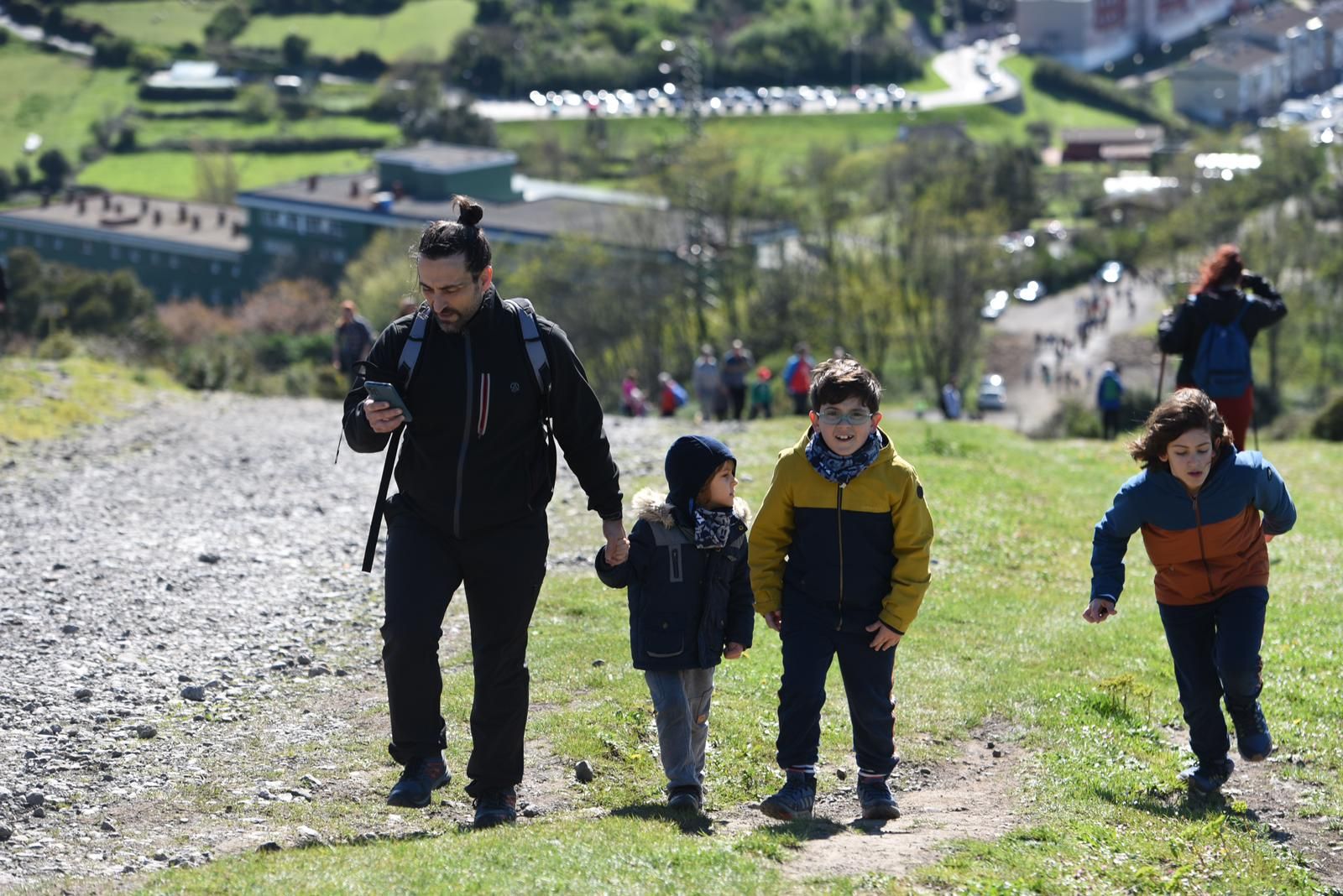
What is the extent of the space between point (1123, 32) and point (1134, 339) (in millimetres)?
120815

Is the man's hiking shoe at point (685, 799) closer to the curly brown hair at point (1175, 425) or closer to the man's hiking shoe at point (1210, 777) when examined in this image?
the man's hiking shoe at point (1210, 777)

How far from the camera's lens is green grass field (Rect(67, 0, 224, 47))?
15588 centimetres

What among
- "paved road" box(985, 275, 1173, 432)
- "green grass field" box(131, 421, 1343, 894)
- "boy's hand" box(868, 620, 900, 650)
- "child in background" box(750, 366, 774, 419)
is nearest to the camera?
"green grass field" box(131, 421, 1343, 894)

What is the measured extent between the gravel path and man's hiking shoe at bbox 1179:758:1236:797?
12.8 feet

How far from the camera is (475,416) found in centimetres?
672

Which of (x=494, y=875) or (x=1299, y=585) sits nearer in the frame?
(x=494, y=875)

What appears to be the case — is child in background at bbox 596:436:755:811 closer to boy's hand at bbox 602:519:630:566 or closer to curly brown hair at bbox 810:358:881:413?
boy's hand at bbox 602:519:630:566

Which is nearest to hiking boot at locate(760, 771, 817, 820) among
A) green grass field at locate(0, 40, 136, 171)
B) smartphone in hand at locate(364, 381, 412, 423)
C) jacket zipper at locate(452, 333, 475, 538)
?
jacket zipper at locate(452, 333, 475, 538)

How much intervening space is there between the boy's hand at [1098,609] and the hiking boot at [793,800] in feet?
4.70

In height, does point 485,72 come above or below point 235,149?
above

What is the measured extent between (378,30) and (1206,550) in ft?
532

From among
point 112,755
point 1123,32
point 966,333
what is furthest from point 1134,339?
point 1123,32

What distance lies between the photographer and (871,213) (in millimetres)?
78500

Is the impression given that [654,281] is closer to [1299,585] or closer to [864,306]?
[864,306]
